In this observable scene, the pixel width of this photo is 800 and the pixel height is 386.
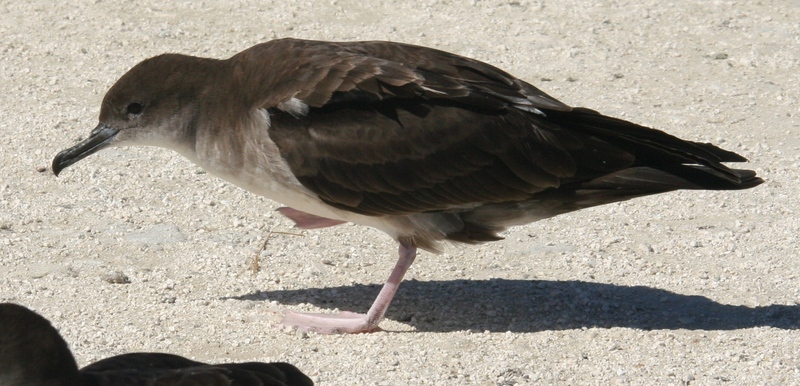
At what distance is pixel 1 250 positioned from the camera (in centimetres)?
700

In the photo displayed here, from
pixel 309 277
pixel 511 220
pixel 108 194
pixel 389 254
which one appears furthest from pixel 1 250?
pixel 511 220

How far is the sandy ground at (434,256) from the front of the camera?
6.23 meters

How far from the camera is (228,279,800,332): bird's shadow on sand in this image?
6.64m

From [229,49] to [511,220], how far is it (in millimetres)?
4047

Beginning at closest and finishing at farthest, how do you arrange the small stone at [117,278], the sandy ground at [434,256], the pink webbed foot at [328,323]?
the sandy ground at [434,256] < the pink webbed foot at [328,323] < the small stone at [117,278]

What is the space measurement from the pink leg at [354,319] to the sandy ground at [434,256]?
0.07 m

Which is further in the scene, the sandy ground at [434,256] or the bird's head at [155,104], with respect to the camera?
the bird's head at [155,104]

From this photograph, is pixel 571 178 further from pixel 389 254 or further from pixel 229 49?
pixel 229 49

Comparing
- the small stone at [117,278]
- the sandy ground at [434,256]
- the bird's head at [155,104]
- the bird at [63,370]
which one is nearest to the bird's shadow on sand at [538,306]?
the sandy ground at [434,256]

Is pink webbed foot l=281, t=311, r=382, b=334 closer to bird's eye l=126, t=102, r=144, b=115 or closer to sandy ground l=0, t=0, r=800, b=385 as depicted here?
sandy ground l=0, t=0, r=800, b=385

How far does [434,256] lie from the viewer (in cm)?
751

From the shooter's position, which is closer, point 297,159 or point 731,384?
point 731,384

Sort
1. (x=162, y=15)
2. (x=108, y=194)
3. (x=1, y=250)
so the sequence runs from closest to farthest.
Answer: (x=1, y=250) < (x=108, y=194) < (x=162, y=15)

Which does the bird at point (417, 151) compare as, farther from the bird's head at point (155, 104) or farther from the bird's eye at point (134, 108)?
the bird's eye at point (134, 108)
